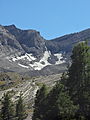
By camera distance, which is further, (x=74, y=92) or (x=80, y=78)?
(x=80, y=78)

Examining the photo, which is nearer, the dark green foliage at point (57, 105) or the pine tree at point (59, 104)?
the pine tree at point (59, 104)

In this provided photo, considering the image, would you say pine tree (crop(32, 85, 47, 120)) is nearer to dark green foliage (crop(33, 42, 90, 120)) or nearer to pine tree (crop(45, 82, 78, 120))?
dark green foliage (crop(33, 42, 90, 120))

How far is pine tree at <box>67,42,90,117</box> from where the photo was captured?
175ft

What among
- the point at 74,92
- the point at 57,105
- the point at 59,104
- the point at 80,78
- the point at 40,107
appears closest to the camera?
the point at 57,105

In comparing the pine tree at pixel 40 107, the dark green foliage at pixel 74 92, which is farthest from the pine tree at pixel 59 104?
the pine tree at pixel 40 107

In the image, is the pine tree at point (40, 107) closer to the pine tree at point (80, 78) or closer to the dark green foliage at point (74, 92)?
the dark green foliage at point (74, 92)

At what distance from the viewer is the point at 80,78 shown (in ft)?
181

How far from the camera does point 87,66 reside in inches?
2201

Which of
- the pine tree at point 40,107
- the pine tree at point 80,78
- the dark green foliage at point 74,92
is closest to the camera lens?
the dark green foliage at point 74,92

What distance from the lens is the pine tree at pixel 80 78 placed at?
53.3 m

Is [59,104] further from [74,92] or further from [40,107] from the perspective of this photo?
[40,107]

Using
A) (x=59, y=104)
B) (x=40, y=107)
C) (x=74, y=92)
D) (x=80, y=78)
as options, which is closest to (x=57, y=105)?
(x=59, y=104)

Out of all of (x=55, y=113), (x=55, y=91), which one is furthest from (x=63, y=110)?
(x=55, y=91)

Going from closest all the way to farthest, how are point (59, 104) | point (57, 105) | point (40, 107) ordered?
point (57, 105) → point (59, 104) → point (40, 107)
